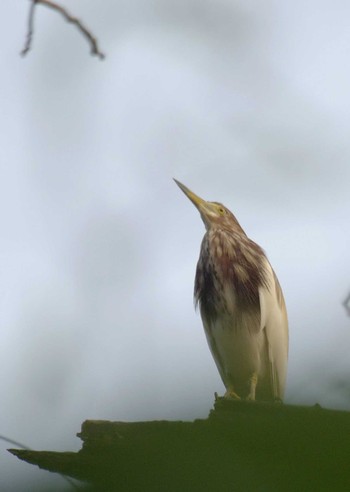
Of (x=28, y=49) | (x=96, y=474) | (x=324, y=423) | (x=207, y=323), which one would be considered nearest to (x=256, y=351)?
(x=207, y=323)

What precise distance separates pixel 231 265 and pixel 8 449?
330cm

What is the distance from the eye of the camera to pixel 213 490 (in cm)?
93

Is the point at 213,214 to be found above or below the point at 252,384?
above

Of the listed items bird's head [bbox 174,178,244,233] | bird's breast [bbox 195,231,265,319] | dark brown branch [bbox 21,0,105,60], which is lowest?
dark brown branch [bbox 21,0,105,60]

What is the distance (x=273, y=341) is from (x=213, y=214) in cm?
134

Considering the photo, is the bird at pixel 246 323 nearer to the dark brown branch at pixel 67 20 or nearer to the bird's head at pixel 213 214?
the bird's head at pixel 213 214

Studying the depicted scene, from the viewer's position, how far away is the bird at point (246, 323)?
469 centimetres

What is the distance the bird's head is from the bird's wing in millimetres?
905

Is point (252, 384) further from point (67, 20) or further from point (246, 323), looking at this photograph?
point (67, 20)

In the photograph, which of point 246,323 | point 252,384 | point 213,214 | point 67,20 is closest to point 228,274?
point 246,323

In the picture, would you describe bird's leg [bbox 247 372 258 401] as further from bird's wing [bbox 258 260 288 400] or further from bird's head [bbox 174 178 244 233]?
bird's head [bbox 174 178 244 233]

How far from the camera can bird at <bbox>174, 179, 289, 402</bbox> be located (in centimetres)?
469

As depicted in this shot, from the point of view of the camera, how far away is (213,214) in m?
5.73

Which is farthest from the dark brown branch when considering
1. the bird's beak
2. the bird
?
the bird's beak
